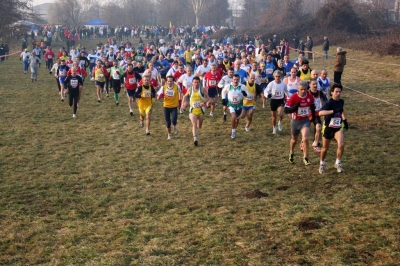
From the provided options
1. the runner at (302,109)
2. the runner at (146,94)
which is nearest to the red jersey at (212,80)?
the runner at (146,94)

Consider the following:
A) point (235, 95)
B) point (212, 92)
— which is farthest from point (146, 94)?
point (212, 92)

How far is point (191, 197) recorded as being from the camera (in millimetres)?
9523

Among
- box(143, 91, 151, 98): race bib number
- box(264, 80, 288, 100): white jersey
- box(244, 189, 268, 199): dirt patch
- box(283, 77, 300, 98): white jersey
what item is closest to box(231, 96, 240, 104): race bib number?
box(264, 80, 288, 100): white jersey

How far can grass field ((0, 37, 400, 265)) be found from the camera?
7059 millimetres

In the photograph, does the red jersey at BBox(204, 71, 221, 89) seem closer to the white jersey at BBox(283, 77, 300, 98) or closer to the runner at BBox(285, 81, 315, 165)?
the white jersey at BBox(283, 77, 300, 98)

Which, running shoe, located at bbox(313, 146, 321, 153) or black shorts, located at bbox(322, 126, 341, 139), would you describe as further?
running shoe, located at bbox(313, 146, 321, 153)

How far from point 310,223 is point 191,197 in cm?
256

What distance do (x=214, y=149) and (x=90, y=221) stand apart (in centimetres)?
522

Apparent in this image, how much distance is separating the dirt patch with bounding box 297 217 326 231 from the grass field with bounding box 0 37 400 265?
16mm

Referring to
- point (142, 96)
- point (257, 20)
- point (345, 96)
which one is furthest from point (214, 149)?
point (257, 20)

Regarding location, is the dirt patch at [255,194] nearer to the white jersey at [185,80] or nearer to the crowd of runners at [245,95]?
the crowd of runners at [245,95]

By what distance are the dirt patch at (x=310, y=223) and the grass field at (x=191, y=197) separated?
0.05 ft

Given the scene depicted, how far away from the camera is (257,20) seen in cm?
8044

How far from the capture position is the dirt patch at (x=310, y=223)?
7.66 metres
